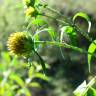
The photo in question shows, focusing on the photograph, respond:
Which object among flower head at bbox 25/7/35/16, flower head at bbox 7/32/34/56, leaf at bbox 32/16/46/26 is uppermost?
flower head at bbox 25/7/35/16

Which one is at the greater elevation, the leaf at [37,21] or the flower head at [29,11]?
the flower head at [29,11]

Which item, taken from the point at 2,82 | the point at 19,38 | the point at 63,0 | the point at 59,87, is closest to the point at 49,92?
the point at 59,87

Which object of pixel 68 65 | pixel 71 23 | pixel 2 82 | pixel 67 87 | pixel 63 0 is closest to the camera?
pixel 71 23

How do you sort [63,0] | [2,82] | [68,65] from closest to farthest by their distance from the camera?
[2,82], [68,65], [63,0]

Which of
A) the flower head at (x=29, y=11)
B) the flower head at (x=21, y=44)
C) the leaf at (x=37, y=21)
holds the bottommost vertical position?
the flower head at (x=21, y=44)

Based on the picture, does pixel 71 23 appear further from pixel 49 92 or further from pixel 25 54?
pixel 49 92

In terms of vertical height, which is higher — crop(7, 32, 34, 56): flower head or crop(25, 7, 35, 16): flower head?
crop(25, 7, 35, 16): flower head

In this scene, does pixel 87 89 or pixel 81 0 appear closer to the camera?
pixel 87 89

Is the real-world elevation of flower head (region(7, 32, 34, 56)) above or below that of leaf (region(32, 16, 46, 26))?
below
